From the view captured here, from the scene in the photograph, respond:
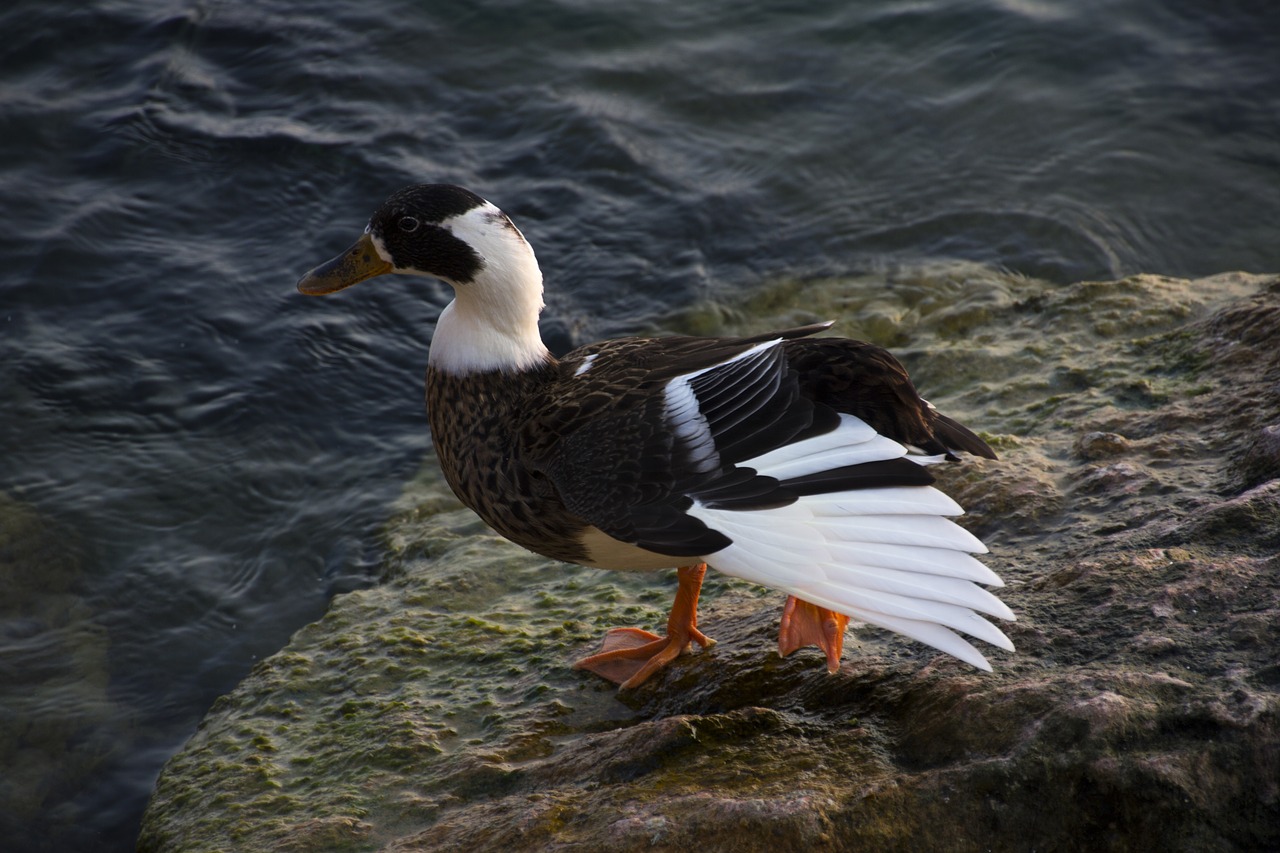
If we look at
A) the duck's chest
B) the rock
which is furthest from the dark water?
the duck's chest

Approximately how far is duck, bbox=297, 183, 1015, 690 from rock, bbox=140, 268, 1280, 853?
0.21 meters

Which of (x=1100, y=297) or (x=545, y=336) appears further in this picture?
(x=545, y=336)

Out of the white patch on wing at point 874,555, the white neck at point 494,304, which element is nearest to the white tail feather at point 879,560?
the white patch on wing at point 874,555

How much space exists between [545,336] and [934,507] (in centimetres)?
482

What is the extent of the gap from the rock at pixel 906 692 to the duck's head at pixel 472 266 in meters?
1.12

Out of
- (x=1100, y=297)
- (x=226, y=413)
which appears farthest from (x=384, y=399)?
(x=1100, y=297)

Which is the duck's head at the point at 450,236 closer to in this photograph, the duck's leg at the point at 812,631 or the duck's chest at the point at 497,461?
the duck's chest at the point at 497,461

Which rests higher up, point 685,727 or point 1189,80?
point 1189,80

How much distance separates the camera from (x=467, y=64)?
32.2ft

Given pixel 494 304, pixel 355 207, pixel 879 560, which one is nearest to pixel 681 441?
pixel 879 560

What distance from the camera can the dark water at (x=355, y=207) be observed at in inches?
219

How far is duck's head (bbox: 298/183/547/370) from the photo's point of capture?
4062mm

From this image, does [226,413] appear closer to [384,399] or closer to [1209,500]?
[384,399]

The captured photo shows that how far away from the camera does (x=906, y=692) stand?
322 centimetres
